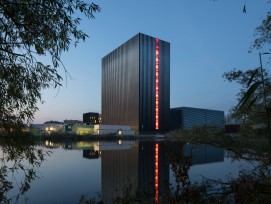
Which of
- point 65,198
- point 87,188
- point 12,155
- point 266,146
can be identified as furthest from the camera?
point 87,188

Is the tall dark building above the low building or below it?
above

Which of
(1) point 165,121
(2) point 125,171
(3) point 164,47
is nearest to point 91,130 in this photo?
(1) point 165,121

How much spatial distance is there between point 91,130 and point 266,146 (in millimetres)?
152543

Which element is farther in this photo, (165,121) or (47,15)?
(165,121)

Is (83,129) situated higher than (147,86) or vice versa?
(147,86)

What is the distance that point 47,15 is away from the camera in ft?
26.9

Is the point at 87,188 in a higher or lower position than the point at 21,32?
lower

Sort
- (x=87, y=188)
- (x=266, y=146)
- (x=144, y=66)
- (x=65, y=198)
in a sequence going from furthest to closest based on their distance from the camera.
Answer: (x=144, y=66) → (x=87, y=188) → (x=65, y=198) → (x=266, y=146)

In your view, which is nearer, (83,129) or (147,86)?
(83,129)

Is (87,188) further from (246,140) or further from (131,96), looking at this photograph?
(131,96)

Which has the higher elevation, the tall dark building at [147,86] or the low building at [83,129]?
the tall dark building at [147,86]

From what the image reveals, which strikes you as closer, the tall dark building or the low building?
the low building

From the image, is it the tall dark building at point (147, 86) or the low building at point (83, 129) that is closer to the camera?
the low building at point (83, 129)

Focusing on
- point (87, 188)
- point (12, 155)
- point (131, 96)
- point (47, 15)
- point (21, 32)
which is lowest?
point (87, 188)
